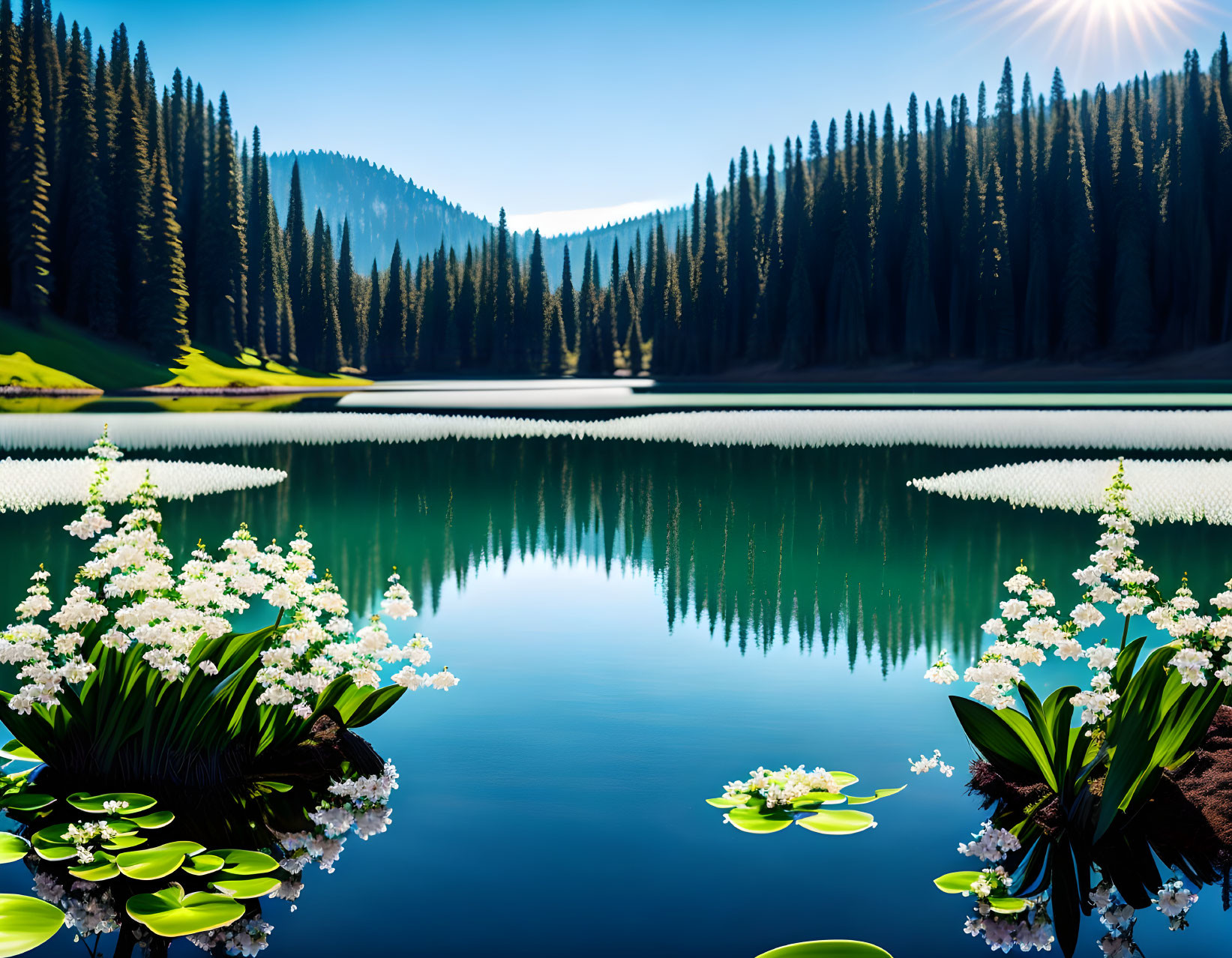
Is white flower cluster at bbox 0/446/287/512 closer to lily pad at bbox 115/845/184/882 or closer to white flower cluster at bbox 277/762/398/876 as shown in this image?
white flower cluster at bbox 277/762/398/876

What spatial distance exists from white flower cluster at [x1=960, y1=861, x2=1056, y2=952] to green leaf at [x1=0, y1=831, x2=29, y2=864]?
5557mm

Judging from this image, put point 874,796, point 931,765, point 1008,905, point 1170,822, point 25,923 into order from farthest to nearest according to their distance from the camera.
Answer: point 931,765 < point 874,796 < point 1170,822 < point 1008,905 < point 25,923

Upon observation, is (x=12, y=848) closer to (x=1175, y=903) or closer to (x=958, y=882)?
(x=958, y=882)

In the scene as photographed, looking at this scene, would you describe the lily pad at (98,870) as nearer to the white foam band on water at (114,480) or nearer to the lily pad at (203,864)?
the lily pad at (203,864)

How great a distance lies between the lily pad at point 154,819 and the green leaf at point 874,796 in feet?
15.0

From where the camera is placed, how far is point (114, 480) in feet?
82.6

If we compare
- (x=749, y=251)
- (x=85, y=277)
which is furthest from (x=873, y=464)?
(x=749, y=251)

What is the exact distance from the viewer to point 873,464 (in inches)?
Result: 1241

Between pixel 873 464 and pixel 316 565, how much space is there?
20089 millimetres

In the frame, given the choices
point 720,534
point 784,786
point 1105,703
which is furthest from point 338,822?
point 720,534

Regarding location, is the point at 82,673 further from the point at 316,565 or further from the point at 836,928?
the point at 316,565

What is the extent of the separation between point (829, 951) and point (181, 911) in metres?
3.43

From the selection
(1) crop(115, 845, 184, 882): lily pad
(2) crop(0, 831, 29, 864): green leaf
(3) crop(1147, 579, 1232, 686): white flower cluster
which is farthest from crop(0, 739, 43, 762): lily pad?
(3) crop(1147, 579, 1232, 686): white flower cluster

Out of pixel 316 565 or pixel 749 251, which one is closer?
pixel 316 565
